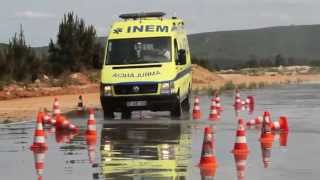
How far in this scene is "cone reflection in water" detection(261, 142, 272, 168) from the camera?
13314 millimetres

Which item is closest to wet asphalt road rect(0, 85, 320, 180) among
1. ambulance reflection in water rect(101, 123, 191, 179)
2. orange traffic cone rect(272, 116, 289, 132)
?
ambulance reflection in water rect(101, 123, 191, 179)

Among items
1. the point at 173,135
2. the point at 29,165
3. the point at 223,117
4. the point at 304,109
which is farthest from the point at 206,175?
the point at 304,109

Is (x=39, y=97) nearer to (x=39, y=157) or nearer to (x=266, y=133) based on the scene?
(x=266, y=133)

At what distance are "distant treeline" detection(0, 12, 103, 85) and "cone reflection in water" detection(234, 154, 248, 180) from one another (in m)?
36.3

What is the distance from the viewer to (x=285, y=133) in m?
18.8

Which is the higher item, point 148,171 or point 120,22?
point 120,22

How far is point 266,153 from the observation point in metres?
14.8

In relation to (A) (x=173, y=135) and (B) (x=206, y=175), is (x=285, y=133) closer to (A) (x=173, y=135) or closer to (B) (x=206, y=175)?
(A) (x=173, y=135)

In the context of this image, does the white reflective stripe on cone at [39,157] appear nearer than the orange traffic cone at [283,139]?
Yes

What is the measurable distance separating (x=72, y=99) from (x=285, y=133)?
2297 centimetres

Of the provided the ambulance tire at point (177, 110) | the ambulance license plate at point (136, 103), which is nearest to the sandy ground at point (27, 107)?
the ambulance license plate at point (136, 103)

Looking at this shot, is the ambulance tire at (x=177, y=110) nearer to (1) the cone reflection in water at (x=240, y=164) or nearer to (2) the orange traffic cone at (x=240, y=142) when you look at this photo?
(2) the orange traffic cone at (x=240, y=142)

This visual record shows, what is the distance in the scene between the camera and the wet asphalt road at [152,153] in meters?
12.2

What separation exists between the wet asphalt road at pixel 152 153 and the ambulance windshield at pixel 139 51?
5.64 ft
